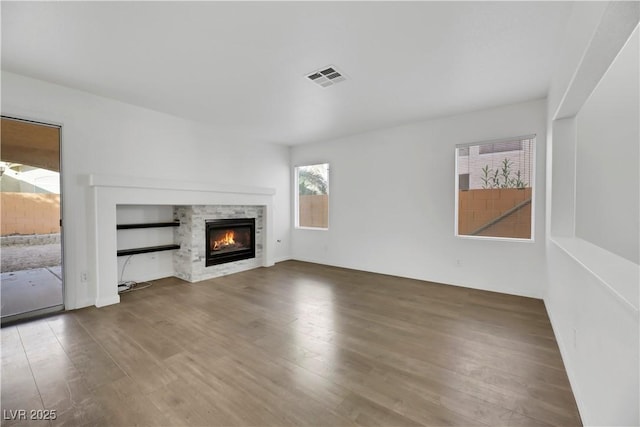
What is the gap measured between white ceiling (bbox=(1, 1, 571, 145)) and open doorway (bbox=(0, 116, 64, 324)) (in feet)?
2.51

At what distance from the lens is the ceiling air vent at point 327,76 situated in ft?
9.64

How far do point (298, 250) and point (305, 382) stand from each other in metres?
4.60

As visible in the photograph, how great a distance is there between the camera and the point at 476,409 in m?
1.75

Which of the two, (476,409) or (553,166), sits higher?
(553,166)

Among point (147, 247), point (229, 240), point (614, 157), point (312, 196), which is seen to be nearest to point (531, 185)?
point (614, 157)

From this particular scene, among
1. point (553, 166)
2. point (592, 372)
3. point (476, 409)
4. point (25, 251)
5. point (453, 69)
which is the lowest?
point (476, 409)

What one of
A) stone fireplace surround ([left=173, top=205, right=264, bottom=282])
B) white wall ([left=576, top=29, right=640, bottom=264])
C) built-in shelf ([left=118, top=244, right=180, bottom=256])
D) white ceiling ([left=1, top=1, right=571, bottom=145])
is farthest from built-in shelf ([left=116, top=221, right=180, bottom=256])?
white wall ([left=576, top=29, right=640, bottom=264])

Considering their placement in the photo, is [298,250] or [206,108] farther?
[298,250]

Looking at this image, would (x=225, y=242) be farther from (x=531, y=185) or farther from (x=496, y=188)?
(x=531, y=185)

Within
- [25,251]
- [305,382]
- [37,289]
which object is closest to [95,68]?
[25,251]

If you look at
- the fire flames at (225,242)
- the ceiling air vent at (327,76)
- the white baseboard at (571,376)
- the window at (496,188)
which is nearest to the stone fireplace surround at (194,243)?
the fire flames at (225,242)

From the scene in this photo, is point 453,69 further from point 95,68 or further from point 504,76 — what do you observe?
point 95,68

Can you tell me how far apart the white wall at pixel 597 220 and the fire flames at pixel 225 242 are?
4877 millimetres

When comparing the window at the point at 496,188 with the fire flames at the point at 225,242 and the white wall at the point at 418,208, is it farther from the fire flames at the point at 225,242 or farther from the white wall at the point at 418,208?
the fire flames at the point at 225,242
